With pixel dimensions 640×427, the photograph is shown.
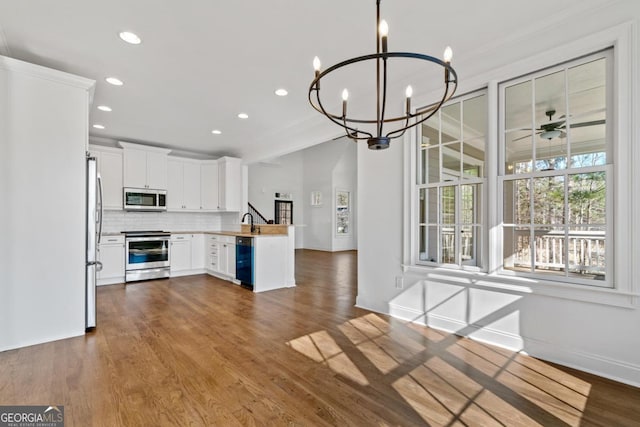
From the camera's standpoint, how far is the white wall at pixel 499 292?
2207 mm

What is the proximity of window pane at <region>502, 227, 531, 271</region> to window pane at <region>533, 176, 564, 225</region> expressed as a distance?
0.16 meters

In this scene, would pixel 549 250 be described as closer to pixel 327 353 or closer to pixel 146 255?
pixel 327 353

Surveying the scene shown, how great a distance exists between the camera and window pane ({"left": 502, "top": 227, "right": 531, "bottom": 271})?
108 inches

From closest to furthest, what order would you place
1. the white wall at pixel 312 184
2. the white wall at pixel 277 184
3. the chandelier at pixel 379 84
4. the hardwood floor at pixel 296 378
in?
1. the chandelier at pixel 379 84
2. the hardwood floor at pixel 296 378
3. the white wall at pixel 277 184
4. the white wall at pixel 312 184

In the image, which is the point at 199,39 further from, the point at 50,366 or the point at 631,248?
the point at 631,248

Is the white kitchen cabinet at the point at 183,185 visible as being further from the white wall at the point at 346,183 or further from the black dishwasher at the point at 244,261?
the white wall at the point at 346,183

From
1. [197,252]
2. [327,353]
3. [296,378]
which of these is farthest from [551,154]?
[197,252]

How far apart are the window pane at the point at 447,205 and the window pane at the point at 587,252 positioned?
1011 millimetres

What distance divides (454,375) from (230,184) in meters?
5.65

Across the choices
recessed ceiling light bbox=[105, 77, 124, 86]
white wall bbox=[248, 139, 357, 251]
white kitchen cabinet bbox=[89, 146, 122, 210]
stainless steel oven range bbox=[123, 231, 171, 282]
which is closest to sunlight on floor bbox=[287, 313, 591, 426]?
recessed ceiling light bbox=[105, 77, 124, 86]

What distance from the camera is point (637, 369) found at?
214 centimetres

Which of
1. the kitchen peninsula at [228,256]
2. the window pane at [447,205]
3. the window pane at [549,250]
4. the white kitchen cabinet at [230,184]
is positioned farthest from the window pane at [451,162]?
the white kitchen cabinet at [230,184]

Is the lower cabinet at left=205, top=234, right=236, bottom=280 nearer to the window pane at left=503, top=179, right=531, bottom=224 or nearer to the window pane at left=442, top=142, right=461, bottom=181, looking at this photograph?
the window pane at left=442, top=142, right=461, bottom=181

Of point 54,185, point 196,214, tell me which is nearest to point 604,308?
point 54,185
